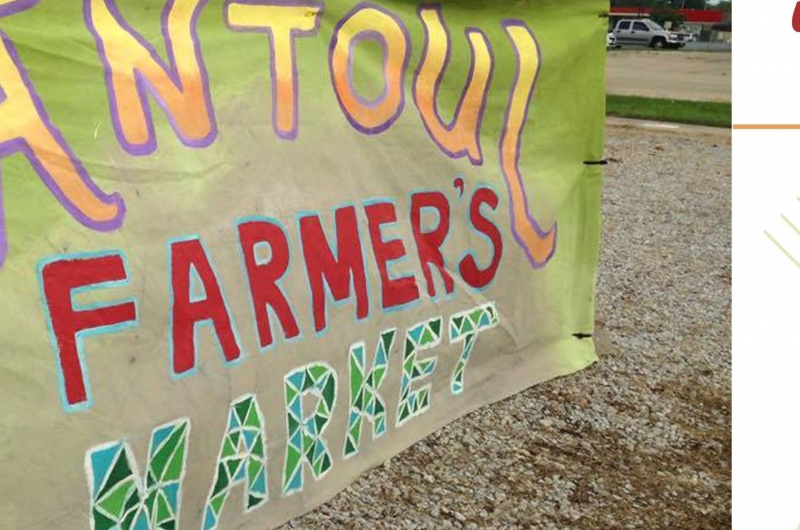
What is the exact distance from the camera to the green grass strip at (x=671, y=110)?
1459 cm

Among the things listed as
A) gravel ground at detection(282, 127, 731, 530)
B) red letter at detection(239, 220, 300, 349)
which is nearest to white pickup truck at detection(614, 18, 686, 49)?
gravel ground at detection(282, 127, 731, 530)

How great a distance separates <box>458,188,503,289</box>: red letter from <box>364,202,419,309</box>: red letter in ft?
1.31

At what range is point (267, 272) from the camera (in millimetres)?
2803

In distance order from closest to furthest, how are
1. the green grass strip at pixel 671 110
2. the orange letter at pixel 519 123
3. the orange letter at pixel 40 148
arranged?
the orange letter at pixel 40 148
the orange letter at pixel 519 123
the green grass strip at pixel 671 110

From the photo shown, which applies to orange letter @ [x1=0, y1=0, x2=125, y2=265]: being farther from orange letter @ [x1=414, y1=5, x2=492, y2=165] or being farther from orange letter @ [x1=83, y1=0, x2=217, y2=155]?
orange letter @ [x1=414, y1=5, x2=492, y2=165]

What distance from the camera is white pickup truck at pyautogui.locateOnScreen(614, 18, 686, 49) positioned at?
39156 millimetres

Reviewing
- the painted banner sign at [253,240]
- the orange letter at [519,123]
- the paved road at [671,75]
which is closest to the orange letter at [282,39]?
the painted banner sign at [253,240]

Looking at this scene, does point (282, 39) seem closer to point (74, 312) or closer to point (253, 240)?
point (253, 240)

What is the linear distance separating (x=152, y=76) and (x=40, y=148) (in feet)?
1.27
